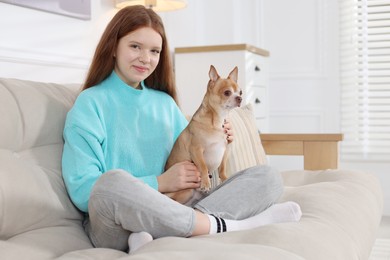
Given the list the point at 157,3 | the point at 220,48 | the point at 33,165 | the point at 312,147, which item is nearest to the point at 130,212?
the point at 33,165

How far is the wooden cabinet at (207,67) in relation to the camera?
3.36 m

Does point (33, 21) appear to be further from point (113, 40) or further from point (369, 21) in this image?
point (369, 21)

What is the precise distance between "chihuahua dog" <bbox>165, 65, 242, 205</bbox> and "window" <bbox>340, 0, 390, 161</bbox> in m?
2.49

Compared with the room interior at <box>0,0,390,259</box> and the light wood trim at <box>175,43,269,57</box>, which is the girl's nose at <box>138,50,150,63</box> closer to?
the light wood trim at <box>175,43,269,57</box>

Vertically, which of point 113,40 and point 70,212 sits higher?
point 113,40

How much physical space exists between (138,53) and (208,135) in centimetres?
34

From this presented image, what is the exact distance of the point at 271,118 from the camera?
4312mm

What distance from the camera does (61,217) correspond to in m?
1.58

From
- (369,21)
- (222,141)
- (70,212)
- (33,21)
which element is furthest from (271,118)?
(70,212)

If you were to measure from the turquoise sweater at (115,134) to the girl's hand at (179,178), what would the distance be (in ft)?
0.10

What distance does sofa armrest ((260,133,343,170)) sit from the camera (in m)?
2.60

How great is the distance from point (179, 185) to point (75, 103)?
385 millimetres

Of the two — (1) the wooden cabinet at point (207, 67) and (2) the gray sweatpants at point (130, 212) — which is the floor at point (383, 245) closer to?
(1) the wooden cabinet at point (207, 67)

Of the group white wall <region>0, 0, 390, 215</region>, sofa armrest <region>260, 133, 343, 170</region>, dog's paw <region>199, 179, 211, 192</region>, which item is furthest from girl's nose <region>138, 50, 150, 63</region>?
white wall <region>0, 0, 390, 215</region>
